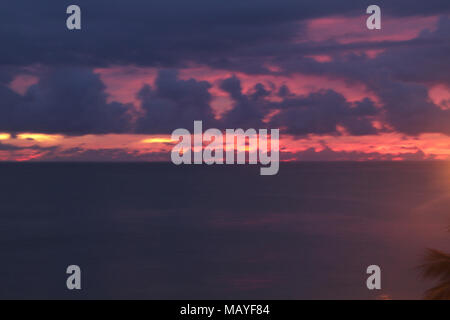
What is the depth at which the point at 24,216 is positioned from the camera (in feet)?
223

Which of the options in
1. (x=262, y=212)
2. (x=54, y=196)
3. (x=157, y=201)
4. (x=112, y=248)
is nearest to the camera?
(x=112, y=248)

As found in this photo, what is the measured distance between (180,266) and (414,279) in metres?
17.9

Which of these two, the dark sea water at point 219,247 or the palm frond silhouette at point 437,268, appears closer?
the palm frond silhouette at point 437,268

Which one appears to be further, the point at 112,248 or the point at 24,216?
the point at 24,216

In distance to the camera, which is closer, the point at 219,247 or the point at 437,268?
the point at 437,268

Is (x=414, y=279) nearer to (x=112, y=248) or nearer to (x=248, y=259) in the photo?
(x=248, y=259)

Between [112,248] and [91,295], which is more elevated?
[112,248]

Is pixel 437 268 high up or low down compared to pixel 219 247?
down

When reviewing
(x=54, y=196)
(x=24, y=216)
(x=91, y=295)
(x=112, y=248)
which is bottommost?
(x=91, y=295)

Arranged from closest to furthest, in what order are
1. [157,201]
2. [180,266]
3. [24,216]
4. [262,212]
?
[180,266] → [24,216] → [262,212] → [157,201]

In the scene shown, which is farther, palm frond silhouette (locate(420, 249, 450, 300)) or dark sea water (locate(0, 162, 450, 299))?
dark sea water (locate(0, 162, 450, 299))
